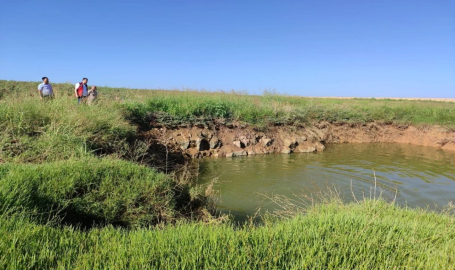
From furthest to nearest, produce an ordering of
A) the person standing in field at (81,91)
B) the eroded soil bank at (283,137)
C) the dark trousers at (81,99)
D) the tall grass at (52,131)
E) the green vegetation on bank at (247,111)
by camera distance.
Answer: the green vegetation on bank at (247,111)
the eroded soil bank at (283,137)
the person standing in field at (81,91)
the dark trousers at (81,99)
the tall grass at (52,131)

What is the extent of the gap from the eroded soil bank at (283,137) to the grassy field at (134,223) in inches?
158

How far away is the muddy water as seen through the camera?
23.4 feet

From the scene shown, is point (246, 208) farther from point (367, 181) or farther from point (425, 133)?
point (425, 133)

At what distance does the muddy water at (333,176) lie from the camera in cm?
712

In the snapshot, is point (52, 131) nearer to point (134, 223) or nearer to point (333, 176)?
point (134, 223)

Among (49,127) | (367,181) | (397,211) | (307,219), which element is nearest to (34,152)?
(49,127)

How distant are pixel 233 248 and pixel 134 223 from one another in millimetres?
2319

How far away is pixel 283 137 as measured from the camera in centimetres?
1430

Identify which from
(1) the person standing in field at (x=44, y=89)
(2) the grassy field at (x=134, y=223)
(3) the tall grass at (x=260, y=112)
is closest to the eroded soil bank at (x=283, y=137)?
(3) the tall grass at (x=260, y=112)

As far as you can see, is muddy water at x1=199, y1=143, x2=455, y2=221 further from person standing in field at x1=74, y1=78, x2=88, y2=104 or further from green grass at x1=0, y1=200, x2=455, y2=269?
person standing in field at x1=74, y1=78, x2=88, y2=104

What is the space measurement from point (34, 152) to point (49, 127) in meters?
1.08

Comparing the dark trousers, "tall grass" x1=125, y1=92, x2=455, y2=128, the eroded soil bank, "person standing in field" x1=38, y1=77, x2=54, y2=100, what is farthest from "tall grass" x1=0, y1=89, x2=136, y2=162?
"tall grass" x1=125, y1=92, x2=455, y2=128

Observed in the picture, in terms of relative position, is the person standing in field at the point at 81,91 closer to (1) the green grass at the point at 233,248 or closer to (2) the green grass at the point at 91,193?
(2) the green grass at the point at 91,193

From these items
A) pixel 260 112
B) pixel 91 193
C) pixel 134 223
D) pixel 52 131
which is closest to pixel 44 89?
pixel 52 131
